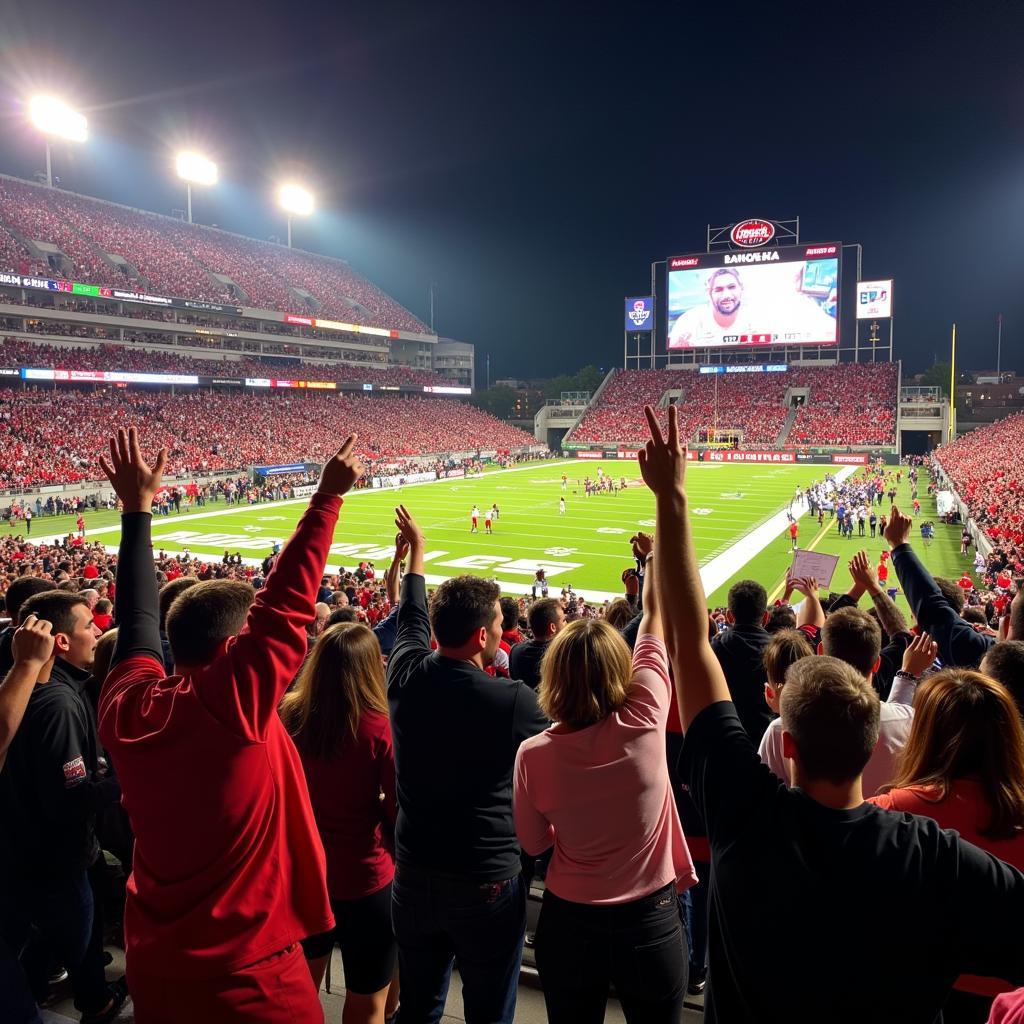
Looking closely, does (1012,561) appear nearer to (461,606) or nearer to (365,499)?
(461,606)

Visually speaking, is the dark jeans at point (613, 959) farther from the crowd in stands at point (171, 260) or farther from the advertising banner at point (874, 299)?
the advertising banner at point (874, 299)

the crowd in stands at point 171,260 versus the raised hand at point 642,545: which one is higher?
the crowd in stands at point 171,260

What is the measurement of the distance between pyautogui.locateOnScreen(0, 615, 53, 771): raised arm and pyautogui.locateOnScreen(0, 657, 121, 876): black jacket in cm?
61

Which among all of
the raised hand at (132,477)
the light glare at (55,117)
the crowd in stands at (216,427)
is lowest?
the raised hand at (132,477)

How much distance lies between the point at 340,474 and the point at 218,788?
1.00m

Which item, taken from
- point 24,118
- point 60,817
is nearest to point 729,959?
point 60,817

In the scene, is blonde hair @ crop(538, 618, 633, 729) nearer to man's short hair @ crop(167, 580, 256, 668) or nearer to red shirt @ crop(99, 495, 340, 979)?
red shirt @ crop(99, 495, 340, 979)

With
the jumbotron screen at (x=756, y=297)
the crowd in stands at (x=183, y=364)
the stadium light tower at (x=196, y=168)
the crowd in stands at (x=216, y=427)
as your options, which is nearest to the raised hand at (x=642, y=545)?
the crowd in stands at (x=216, y=427)

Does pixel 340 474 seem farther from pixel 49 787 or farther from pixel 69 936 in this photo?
pixel 69 936

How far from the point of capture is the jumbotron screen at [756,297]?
73.9 m

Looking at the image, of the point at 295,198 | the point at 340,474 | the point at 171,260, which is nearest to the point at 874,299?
the point at 295,198

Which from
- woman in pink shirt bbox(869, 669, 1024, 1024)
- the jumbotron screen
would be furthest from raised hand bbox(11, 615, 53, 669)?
the jumbotron screen

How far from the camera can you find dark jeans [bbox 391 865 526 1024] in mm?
2855

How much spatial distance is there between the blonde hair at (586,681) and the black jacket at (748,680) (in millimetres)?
1829
